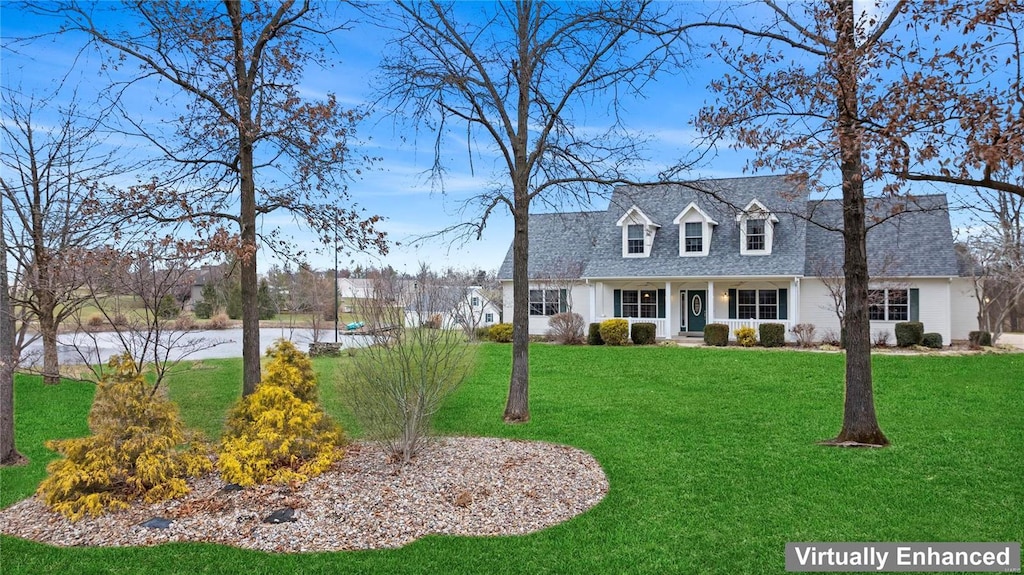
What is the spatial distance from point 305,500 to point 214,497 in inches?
35.5

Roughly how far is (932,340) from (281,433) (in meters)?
18.9

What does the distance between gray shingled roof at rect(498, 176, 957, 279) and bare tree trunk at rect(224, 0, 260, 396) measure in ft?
37.3

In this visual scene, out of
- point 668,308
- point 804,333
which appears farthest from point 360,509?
point 668,308

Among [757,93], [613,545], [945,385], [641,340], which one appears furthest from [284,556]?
[641,340]

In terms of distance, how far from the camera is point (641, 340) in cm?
2047

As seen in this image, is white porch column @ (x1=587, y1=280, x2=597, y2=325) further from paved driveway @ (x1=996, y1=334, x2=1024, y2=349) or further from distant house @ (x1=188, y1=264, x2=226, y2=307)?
paved driveway @ (x1=996, y1=334, x2=1024, y2=349)

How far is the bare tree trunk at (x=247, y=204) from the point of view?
800 centimetres

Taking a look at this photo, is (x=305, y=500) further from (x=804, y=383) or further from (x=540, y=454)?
(x=804, y=383)

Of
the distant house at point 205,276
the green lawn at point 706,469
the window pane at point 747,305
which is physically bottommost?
the green lawn at point 706,469

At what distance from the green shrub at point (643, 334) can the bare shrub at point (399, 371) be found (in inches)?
544

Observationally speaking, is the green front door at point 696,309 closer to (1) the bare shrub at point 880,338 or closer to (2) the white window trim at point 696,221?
(2) the white window trim at point 696,221

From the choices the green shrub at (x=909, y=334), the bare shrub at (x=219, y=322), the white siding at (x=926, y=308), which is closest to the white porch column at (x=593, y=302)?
the white siding at (x=926, y=308)

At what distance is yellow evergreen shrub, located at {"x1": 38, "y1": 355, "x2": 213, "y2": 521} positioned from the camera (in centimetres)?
552

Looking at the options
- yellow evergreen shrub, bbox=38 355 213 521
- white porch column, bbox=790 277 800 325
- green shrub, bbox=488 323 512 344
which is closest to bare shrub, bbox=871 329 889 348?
white porch column, bbox=790 277 800 325
